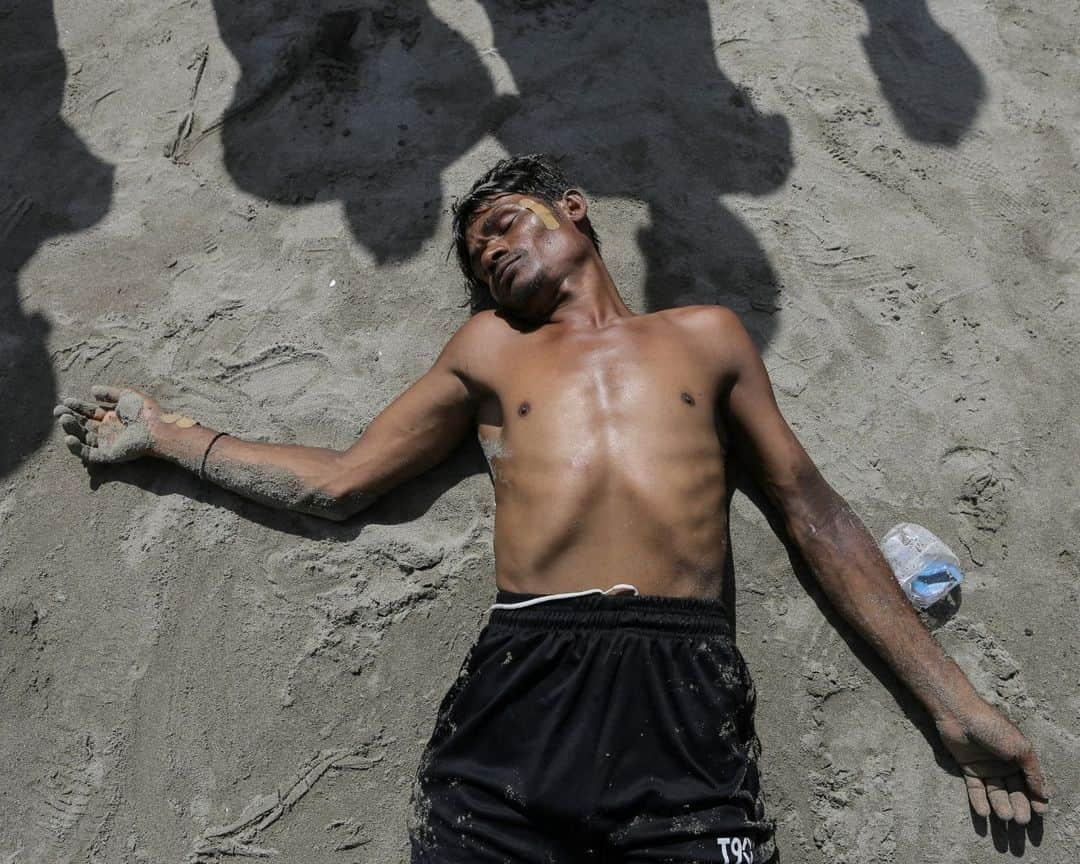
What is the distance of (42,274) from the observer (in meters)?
3.29

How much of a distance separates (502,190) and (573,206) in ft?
0.88

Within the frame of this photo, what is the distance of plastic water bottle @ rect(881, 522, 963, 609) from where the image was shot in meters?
2.72

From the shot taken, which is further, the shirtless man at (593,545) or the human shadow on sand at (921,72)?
the human shadow on sand at (921,72)

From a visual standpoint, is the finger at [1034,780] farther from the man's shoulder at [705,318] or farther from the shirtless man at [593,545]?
the man's shoulder at [705,318]

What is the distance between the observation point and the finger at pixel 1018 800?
2.50 meters

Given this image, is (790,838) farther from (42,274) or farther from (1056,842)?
(42,274)

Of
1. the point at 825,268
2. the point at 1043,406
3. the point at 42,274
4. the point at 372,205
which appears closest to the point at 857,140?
the point at 825,268

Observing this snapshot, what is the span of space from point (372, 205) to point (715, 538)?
1886 millimetres

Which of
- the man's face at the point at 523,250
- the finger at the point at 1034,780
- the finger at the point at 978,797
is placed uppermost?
the man's face at the point at 523,250

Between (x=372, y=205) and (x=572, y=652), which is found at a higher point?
(x=372, y=205)

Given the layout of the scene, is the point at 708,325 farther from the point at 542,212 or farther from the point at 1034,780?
the point at 1034,780

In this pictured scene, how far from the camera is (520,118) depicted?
342 centimetres

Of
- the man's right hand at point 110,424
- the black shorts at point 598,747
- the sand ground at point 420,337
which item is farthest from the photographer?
the man's right hand at point 110,424

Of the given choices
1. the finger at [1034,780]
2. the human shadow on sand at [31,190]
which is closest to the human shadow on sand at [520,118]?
the human shadow on sand at [31,190]
